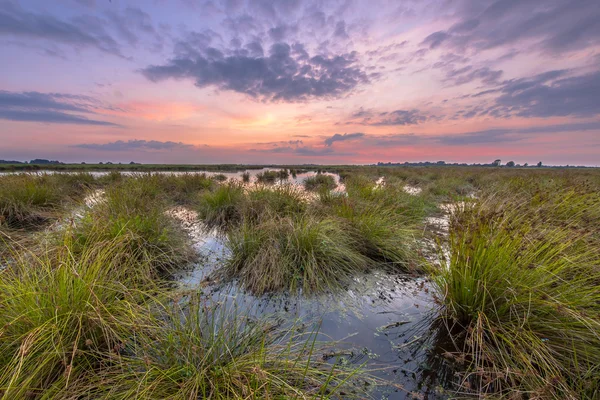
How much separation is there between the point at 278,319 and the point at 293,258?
1449mm

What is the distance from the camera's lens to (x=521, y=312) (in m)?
2.27

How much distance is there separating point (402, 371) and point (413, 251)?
2.78m

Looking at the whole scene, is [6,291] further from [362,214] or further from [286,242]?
[362,214]

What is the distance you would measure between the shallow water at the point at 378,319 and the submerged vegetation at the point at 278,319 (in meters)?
0.12

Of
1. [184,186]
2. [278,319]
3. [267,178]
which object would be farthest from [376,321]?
[267,178]

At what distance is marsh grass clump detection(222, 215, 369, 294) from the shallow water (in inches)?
8.7

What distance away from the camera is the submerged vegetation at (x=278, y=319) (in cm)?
169

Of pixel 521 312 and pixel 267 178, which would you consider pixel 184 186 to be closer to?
pixel 267 178

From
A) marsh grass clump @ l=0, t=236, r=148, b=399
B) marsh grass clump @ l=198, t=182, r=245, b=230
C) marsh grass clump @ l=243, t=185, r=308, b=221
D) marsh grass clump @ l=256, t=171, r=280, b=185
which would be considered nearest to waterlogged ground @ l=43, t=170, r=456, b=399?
marsh grass clump @ l=0, t=236, r=148, b=399

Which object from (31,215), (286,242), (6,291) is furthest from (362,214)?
(31,215)

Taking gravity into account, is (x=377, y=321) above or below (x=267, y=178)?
below

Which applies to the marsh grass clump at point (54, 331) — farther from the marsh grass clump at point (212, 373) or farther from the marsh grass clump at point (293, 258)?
the marsh grass clump at point (293, 258)

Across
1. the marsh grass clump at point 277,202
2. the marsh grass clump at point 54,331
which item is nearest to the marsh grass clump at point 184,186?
the marsh grass clump at point 277,202

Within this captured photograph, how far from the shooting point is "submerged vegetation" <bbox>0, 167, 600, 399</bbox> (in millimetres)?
1692
